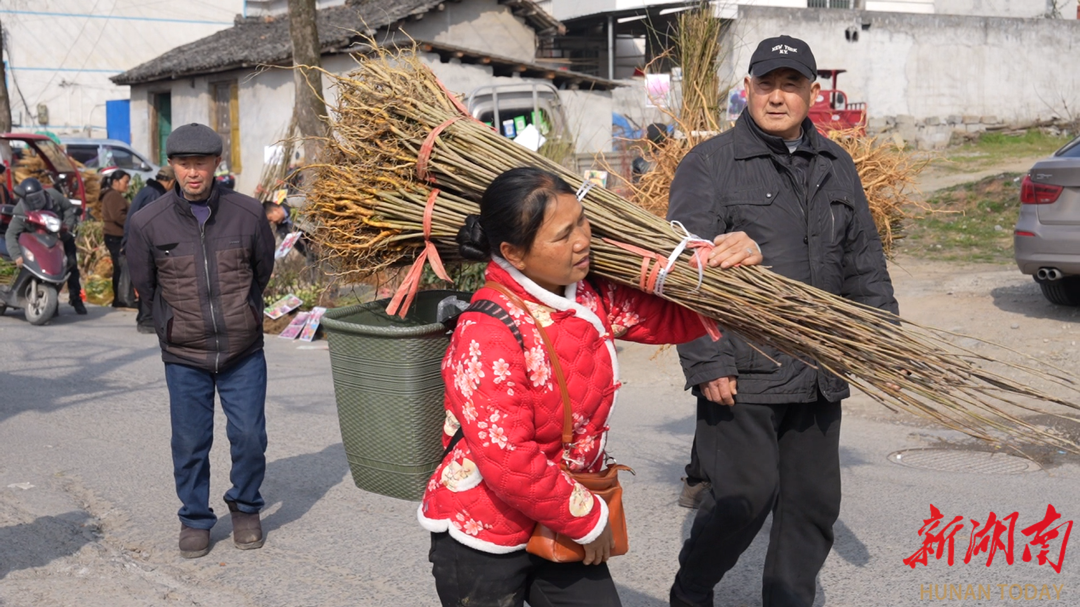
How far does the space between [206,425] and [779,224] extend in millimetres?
2574

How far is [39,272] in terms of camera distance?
11.0 metres

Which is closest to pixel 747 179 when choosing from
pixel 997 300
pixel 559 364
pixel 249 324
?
pixel 559 364

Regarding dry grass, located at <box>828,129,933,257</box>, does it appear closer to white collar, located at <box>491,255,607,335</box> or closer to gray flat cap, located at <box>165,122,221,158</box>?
gray flat cap, located at <box>165,122,221,158</box>

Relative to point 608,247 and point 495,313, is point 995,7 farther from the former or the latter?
point 495,313

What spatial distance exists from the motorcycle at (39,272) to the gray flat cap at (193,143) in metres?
7.71

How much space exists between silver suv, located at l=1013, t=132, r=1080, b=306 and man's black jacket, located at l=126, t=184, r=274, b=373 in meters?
6.38

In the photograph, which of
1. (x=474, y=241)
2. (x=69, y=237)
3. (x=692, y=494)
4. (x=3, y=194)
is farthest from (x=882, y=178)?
(x=3, y=194)

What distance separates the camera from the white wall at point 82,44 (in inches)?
1177

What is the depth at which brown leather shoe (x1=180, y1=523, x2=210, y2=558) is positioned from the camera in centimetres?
438

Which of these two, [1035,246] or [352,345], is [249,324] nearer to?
[352,345]

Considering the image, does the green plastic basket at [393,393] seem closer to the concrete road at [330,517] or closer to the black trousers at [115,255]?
the concrete road at [330,517]

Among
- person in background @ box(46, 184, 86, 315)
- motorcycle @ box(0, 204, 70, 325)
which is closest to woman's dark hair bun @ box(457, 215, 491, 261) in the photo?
motorcycle @ box(0, 204, 70, 325)

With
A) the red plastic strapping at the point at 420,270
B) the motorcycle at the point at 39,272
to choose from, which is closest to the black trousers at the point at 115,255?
the motorcycle at the point at 39,272

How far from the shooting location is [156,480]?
17.9ft
